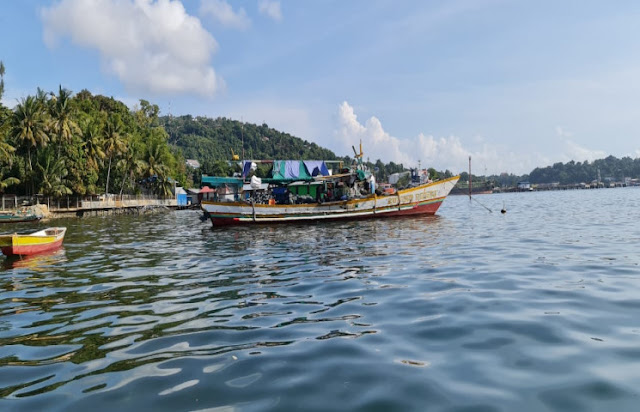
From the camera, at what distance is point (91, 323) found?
738cm

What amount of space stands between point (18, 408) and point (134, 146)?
6978 centimetres

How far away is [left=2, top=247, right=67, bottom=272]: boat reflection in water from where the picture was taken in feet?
46.2

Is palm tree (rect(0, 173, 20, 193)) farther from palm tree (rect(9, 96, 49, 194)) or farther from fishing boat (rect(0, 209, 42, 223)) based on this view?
fishing boat (rect(0, 209, 42, 223))

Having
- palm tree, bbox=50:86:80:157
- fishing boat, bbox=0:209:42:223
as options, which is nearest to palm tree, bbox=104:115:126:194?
palm tree, bbox=50:86:80:157

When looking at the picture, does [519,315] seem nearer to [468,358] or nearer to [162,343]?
[468,358]

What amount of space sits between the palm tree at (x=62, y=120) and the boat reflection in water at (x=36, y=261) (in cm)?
4138

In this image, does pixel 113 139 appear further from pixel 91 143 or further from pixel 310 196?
pixel 310 196

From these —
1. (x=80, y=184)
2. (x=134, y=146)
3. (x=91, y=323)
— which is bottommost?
(x=91, y=323)

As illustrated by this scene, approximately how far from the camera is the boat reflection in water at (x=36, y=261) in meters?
14.1

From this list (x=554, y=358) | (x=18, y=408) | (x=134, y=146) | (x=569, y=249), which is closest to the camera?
(x=18, y=408)

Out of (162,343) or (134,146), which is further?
(134,146)

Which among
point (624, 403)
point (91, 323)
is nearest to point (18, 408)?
point (91, 323)

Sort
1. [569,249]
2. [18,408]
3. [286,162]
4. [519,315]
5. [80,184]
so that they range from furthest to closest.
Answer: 1. [80,184]
2. [286,162]
3. [569,249]
4. [519,315]
5. [18,408]

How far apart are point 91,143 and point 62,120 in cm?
467
